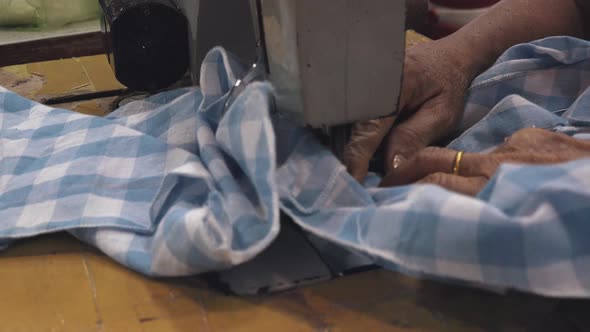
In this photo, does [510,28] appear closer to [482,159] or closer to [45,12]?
[482,159]

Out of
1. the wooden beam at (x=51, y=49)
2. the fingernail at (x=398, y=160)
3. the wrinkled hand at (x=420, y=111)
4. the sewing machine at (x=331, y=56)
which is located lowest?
the wooden beam at (x=51, y=49)

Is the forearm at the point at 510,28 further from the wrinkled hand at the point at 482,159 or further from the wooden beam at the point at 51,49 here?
the wooden beam at the point at 51,49

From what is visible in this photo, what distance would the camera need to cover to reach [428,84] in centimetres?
84

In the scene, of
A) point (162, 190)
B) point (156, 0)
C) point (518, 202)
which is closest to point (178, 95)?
point (156, 0)

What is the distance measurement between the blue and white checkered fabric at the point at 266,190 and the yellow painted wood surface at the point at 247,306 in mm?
30

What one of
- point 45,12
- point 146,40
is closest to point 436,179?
point 146,40

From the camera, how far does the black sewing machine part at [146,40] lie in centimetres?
91

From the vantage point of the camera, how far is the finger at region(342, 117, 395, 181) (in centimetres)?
71

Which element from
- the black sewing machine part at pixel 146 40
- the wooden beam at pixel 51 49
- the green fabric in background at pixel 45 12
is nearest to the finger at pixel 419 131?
the black sewing machine part at pixel 146 40

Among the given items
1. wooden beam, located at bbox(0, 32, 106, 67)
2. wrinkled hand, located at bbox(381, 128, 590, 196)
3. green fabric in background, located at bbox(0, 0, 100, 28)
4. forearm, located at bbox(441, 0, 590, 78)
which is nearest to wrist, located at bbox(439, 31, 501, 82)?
forearm, located at bbox(441, 0, 590, 78)

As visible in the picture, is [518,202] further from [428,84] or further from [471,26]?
[471,26]

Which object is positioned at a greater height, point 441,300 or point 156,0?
point 156,0

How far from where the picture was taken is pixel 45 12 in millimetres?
1621

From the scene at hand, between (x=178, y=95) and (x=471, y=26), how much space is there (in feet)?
1.53
